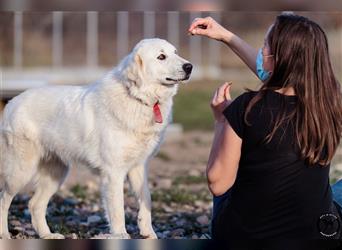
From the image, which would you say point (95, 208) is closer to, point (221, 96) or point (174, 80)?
point (174, 80)

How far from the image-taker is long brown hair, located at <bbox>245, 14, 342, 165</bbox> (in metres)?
3.54

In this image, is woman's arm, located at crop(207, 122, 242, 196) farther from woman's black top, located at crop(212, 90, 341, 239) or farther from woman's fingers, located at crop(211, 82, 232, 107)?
woman's fingers, located at crop(211, 82, 232, 107)

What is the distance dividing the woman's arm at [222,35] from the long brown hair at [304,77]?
645mm

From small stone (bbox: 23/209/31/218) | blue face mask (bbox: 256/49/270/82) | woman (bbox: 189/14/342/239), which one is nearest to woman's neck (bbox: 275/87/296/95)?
woman (bbox: 189/14/342/239)

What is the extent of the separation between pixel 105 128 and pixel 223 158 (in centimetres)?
180

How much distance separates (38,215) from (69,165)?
46 centimetres

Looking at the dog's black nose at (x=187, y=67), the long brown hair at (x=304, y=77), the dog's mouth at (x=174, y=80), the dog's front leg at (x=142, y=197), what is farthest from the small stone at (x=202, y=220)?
the long brown hair at (x=304, y=77)

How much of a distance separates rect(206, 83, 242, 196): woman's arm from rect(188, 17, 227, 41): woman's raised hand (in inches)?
25.2

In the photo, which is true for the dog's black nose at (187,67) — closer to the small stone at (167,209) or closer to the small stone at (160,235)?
the small stone at (160,235)

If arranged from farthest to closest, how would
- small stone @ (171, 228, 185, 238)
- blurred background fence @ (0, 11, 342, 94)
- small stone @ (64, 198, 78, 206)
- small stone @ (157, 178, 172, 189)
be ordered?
blurred background fence @ (0, 11, 342, 94) < small stone @ (157, 178, 172, 189) < small stone @ (64, 198, 78, 206) < small stone @ (171, 228, 185, 238)

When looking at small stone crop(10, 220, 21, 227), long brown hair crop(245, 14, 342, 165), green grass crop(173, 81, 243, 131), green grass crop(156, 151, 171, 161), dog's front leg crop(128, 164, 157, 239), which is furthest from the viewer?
green grass crop(173, 81, 243, 131)

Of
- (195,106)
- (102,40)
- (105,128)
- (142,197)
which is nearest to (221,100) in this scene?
(105,128)

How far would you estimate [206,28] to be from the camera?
425cm

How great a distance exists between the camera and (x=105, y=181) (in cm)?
523
